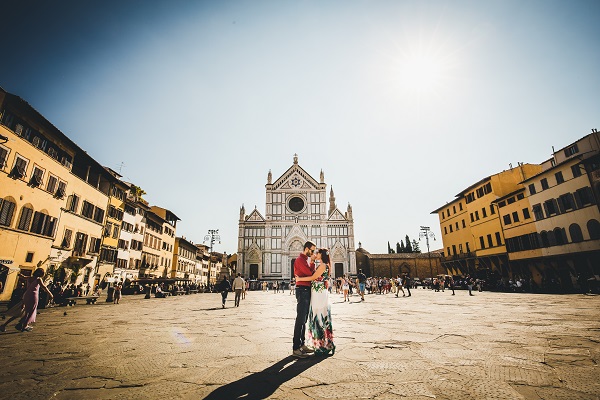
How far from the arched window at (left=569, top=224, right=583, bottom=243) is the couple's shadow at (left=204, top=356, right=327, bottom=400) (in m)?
25.9

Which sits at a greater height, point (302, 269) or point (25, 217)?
point (25, 217)

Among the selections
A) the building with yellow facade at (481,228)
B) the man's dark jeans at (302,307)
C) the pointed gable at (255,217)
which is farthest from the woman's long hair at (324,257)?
the pointed gable at (255,217)

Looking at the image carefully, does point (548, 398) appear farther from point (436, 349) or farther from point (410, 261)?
point (410, 261)

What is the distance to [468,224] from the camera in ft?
110

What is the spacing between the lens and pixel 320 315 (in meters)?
4.23

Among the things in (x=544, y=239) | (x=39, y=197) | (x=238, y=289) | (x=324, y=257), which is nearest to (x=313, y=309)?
(x=324, y=257)

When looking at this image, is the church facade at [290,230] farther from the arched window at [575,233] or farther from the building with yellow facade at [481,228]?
the arched window at [575,233]

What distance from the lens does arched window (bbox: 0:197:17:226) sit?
13.9 meters

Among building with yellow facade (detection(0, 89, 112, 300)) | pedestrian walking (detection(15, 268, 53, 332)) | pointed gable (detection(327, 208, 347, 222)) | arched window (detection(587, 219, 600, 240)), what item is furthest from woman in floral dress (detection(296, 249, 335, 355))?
pointed gable (detection(327, 208, 347, 222))

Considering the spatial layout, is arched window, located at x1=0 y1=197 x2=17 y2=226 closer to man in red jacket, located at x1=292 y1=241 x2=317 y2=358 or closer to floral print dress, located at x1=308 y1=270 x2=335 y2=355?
man in red jacket, located at x1=292 y1=241 x2=317 y2=358

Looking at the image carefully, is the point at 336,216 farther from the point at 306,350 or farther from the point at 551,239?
the point at 306,350

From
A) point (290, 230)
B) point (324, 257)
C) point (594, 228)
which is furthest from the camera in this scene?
point (290, 230)

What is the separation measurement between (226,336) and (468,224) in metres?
35.2

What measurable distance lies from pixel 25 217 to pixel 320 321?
18.9 meters
